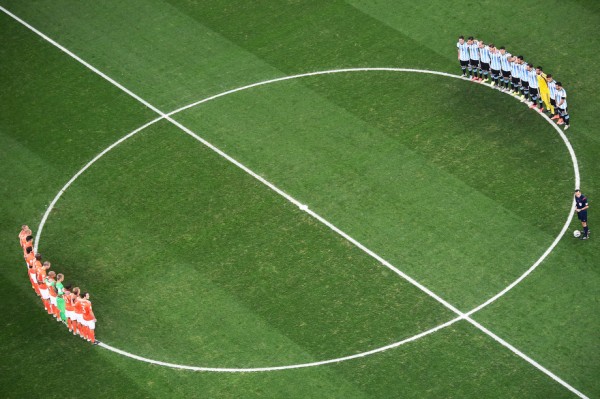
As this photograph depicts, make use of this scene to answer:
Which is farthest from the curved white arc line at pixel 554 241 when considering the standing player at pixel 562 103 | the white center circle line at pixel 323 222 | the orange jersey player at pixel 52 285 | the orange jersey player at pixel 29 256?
the orange jersey player at pixel 29 256

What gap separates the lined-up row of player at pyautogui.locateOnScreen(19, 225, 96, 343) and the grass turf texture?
418 mm

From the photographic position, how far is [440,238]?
3127 centimetres

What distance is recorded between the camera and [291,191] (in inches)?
1302

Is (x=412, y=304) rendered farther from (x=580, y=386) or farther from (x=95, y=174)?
(x=95, y=174)

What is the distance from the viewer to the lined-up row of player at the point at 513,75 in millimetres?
34281

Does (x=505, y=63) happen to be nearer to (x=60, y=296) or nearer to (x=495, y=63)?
(x=495, y=63)

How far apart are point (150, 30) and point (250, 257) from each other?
11.4 m

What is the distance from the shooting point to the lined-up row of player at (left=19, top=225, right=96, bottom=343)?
28.8m

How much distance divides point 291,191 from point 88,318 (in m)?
7.18

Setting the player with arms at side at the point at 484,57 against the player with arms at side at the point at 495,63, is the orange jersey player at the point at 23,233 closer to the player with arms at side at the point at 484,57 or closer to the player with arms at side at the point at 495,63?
the player with arms at side at the point at 484,57

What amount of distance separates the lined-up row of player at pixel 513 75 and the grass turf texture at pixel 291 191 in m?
0.53

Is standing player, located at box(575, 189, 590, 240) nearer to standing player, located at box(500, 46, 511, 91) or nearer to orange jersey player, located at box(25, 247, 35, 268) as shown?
standing player, located at box(500, 46, 511, 91)

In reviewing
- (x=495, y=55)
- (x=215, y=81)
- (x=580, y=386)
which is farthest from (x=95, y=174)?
(x=580, y=386)

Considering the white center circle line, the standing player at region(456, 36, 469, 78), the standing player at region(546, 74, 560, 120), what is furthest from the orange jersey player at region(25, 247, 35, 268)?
the standing player at region(546, 74, 560, 120)
